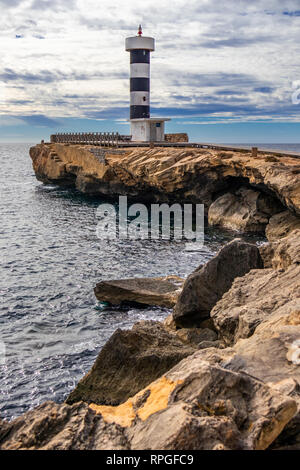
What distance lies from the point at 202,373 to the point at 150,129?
5860 cm

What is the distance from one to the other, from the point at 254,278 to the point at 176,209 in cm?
3137

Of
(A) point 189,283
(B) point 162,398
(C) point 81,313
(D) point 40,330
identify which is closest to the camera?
(B) point 162,398

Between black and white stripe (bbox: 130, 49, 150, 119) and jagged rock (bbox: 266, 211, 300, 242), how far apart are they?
36530 millimetres

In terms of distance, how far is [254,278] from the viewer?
15234 millimetres

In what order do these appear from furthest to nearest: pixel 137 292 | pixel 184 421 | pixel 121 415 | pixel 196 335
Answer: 1. pixel 137 292
2. pixel 196 335
3. pixel 121 415
4. pixel 184 421

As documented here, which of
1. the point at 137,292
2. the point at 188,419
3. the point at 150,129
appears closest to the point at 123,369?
the point at 188,419

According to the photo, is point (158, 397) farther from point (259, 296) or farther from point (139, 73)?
point (139, 73)

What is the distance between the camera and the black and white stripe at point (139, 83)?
6256 centimetres

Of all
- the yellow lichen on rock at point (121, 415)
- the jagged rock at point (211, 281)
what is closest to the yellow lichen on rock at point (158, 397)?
the yellow lichen on rock at point (121, 415)
